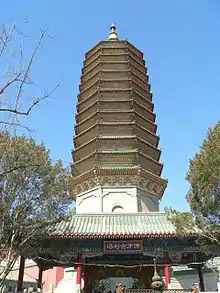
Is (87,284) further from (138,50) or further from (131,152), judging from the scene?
(138,50)

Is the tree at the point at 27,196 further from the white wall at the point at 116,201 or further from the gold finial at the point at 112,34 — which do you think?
the gold finial at the point at 112,34

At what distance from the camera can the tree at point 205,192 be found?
1155 centimetres

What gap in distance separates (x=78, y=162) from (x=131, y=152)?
383cm

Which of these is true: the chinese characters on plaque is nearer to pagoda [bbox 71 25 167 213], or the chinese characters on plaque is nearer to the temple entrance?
the temple entrance

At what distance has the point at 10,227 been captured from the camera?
12.0 metres

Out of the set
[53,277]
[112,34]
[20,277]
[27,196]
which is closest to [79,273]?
[20,277]

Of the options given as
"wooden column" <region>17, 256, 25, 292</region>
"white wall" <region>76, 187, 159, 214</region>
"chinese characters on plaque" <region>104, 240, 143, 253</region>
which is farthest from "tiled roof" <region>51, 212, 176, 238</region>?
"white wall" <region>76, 187, 159, 214</region>

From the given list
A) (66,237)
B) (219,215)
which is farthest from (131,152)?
(219,215)

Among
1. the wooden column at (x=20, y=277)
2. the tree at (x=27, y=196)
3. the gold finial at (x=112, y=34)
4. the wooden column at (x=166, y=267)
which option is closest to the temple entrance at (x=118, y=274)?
the wooden column at (x=166, y=267)

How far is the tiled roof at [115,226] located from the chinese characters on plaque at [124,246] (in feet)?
1.72

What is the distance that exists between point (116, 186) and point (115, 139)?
11.3 ft

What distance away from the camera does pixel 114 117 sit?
25156 millimetres

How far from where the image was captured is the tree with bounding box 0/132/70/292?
469 inches

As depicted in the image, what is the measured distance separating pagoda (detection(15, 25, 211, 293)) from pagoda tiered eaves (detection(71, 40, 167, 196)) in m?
0.07
